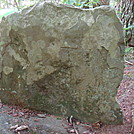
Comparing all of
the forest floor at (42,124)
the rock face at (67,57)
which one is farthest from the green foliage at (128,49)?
the rock face at (67,57)

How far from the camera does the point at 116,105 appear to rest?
5.53 feet

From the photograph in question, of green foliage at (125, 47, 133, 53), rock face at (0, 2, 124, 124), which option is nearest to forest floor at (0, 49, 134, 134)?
rock face at (0, 2, 124, 124)

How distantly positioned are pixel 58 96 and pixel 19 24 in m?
0.85

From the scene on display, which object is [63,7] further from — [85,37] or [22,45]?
[22,45]

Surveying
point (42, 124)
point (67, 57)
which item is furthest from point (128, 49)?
point (42, 124)

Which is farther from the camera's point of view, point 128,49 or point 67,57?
point 128,49

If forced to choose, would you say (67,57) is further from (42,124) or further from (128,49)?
(128,49)

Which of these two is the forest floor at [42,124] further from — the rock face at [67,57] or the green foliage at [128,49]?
the green foliage at [128,49]

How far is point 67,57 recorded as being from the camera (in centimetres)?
169

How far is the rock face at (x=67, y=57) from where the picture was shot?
63.7 inches

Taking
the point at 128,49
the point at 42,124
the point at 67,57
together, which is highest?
the point at 67,57

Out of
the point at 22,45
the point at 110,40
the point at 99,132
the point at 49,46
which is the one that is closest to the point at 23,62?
the point at 22,45

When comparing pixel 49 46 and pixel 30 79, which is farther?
pixel 30 79

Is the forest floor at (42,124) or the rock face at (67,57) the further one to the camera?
the rock face at (67,57)
